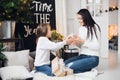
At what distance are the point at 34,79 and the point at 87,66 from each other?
975mm

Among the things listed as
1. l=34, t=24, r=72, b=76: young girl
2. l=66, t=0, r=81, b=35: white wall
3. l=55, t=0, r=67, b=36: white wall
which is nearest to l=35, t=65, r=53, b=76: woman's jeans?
l=34, t=24, r=72, b=76: young girl

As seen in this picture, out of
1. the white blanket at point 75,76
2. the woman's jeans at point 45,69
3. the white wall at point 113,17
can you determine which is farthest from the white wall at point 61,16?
the white wall at point 113,17

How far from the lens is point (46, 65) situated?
12.5 feet

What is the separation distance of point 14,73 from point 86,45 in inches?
49.2

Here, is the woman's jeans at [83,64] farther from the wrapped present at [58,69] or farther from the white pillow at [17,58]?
the white pillow at [17,58]

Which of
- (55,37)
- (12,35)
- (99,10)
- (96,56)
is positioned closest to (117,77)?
(96,56)

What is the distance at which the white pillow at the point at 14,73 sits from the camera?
354cm

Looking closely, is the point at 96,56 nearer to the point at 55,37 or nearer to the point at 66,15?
the point at 55,37

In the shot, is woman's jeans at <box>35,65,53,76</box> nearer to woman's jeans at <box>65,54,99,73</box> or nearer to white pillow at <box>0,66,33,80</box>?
white pillow at <box>0,66,33,80</box>

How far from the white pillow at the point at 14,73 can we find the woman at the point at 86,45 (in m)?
0.81

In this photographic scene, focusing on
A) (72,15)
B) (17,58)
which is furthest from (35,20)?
(17,58)

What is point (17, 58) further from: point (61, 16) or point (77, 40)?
point (61, 16)

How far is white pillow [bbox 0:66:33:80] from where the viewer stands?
3541 mm

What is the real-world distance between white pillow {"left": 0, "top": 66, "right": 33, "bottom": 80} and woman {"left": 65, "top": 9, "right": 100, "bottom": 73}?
2.66ft
